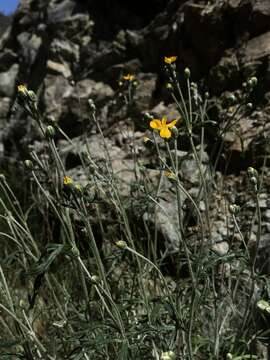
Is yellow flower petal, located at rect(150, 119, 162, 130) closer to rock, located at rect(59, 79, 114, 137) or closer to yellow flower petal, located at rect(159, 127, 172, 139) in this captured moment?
yellow flower petal, located at rect(159, 127, 172, 139)

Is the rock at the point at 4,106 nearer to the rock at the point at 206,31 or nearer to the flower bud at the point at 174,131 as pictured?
the rock at the point at 206,31

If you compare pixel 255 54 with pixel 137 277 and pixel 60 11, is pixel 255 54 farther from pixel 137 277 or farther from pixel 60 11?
pixel 60 11

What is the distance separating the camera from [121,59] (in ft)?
16.6

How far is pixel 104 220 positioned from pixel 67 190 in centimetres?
179

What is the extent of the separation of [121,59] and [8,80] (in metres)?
2.12

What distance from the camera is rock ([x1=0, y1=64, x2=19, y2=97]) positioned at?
6.52 metres

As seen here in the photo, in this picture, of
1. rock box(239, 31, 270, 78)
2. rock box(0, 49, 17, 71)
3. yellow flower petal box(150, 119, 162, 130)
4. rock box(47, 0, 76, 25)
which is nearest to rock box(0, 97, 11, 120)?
rock box(0, 49, 17, 71)

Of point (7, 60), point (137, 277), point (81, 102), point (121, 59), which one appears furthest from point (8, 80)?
point (137, 277)

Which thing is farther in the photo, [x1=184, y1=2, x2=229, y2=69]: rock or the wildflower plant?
[x1=184, y1=2, x2=229, y2=69]: rock

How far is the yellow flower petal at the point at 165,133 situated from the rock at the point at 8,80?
5.02m

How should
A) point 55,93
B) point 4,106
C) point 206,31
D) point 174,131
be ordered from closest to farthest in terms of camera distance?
point 174,131, point 206,31, point 55,93, point 4,106

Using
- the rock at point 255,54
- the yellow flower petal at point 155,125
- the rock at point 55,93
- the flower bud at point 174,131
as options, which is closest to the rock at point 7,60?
the rock at point 55,93

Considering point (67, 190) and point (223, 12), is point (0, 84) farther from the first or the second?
point (67, 190)

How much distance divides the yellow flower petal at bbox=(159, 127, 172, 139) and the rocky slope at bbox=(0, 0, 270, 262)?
3.78 feet
